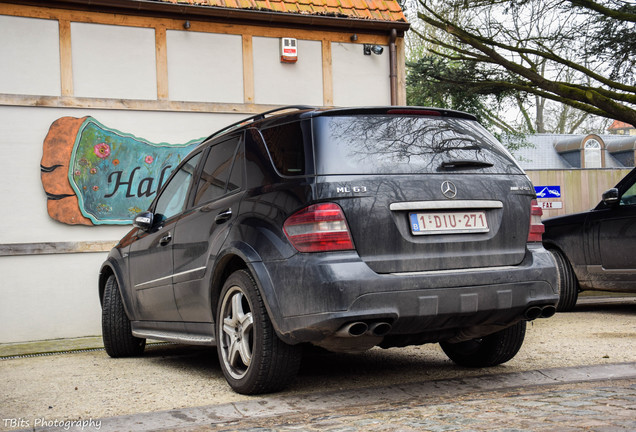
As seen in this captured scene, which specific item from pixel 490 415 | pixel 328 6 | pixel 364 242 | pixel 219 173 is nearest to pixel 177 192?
pixel 219 173

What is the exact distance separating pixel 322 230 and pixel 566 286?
6097 millimetres

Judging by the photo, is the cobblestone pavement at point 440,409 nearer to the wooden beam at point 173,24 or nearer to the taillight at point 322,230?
the taillight at point 322,230

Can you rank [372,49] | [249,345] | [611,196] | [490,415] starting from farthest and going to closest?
[372,49], [611,196], [249,345], [490,415]

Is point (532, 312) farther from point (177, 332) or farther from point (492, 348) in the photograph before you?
point (177, 332)

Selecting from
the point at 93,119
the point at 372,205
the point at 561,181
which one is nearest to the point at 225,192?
the point at 372,205

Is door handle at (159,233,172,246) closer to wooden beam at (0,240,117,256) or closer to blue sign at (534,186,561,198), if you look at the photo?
wooden beam at (0,240,117,256)

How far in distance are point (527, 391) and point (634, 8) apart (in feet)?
32.4

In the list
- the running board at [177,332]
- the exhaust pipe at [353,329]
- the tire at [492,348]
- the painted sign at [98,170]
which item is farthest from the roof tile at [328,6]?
the exhaust pipe at [353,329]

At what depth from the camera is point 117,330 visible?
7.09 m

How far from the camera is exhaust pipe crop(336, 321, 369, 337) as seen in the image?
4.14 meters

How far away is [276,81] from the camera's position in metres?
10.5

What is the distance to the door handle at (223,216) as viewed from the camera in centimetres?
499

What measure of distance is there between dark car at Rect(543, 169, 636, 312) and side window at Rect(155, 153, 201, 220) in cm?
496

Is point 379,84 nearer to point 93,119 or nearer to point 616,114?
point 93,119
